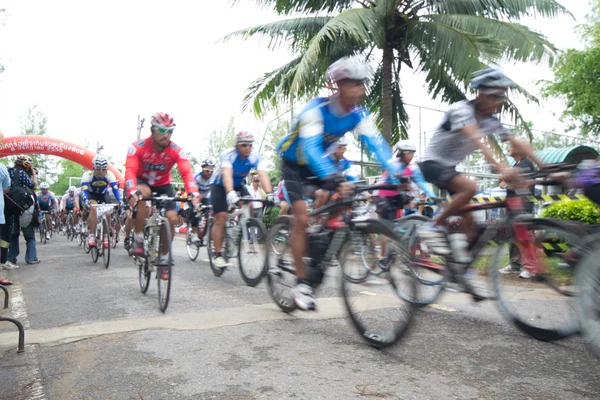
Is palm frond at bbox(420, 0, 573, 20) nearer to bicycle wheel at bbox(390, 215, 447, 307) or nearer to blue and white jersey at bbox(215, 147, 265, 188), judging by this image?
blue and white jersey at bbox(215, 147, 265, 188)

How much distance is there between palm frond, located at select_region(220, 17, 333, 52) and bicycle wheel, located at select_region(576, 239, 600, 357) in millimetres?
11822

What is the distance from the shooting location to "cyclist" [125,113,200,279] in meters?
6.09

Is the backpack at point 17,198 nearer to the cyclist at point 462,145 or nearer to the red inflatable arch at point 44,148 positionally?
the cyclist at point 462,145

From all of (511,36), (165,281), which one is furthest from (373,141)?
(511,36)

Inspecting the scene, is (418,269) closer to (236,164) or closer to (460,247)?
(460,247)

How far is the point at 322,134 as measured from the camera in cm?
441

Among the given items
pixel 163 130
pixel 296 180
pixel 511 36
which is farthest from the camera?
pixel 511 36

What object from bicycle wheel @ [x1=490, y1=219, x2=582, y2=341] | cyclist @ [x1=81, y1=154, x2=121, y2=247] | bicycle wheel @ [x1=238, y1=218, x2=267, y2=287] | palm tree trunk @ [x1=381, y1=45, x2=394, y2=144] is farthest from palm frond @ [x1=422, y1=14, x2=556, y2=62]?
bicycle wheel @ [x1=490, y1=219, x2=582, y2=341]

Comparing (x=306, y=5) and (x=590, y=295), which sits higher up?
(x=306, y=5)

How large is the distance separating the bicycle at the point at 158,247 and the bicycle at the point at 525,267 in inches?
103

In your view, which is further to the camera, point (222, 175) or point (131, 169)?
point (222, 175)

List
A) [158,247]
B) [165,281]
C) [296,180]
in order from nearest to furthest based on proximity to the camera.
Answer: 1. [296,180]
2. [165,281]
3. [158,247]

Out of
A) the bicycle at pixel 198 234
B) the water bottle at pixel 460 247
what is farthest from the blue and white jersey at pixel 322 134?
the bicycle at pixel 198 234

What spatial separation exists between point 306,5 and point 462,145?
11.1 m
